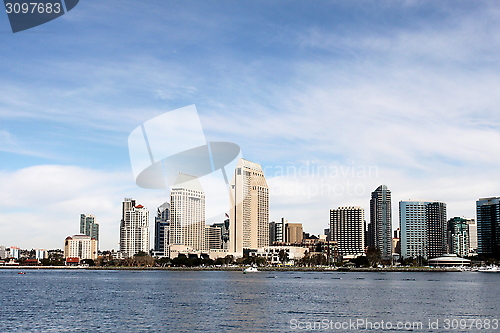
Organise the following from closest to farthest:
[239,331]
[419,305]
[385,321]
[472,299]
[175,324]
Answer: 1. [239,331]
2. [175,324]
3. [385,321]
4. [419,305]
5. [472,299]

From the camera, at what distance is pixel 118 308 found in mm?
53844

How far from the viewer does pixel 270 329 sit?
1594 inches

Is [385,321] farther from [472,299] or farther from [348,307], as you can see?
[472,299]

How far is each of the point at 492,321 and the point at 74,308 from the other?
35775 mm

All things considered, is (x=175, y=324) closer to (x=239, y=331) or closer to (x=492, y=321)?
Result: (x=239, y=331)

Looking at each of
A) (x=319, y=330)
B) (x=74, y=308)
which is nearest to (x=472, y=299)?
(x=319, y=330)

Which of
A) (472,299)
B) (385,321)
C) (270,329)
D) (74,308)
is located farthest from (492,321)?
(74,308)

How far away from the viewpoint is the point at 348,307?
181 ft

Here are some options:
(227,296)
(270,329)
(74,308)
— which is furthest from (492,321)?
(74,308)

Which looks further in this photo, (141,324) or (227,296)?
(227,296)

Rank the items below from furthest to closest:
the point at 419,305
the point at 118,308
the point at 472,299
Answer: the point at 472,299 → the point at 419,305 → the point at 118,308

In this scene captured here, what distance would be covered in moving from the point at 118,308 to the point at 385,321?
23996 mm

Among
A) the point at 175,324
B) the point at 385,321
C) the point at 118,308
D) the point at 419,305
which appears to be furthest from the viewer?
the point at 419,305

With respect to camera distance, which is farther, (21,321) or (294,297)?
(294,297)
